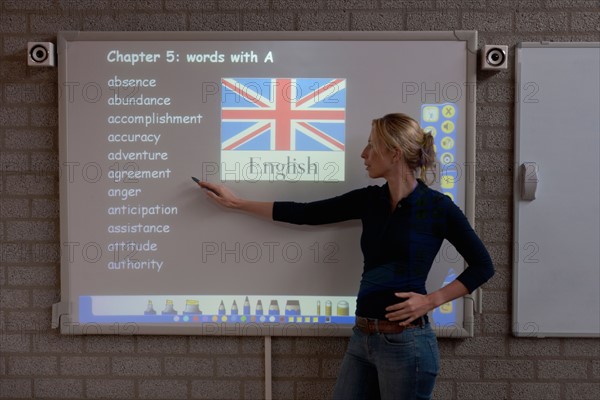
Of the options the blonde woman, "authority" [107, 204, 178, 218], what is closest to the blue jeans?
the blonde woman

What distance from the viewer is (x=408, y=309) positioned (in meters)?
1.61

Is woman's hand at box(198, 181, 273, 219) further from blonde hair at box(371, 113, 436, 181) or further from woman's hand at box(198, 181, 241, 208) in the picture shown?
blonde hair at box(371, 113, 436, 181)

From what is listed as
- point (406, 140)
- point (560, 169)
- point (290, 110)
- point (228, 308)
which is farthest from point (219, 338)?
point (560, 169)

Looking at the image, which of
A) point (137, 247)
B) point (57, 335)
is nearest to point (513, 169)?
point (137, 247)

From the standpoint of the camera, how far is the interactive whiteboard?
203 centimetres

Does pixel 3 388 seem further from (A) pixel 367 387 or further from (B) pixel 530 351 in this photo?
(B) pixel 530 351

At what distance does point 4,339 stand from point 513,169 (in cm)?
242

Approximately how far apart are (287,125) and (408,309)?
923 mm

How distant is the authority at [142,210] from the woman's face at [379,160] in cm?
89

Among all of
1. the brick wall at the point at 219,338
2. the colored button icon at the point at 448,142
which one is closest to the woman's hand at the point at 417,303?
the brick wall at the point at 219,338

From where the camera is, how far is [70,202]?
81.2 inches

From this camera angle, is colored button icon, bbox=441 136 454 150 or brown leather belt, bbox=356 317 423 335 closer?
brown leather belt, bbox=356 317 423 335

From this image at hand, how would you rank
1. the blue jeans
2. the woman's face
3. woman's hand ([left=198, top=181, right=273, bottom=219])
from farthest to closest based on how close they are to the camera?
woman's hand ([left=198, top=181, right=273, bottom=219]) < the woman's face < the blue jeans

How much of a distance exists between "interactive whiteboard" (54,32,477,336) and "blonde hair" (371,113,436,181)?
37 centimetres
